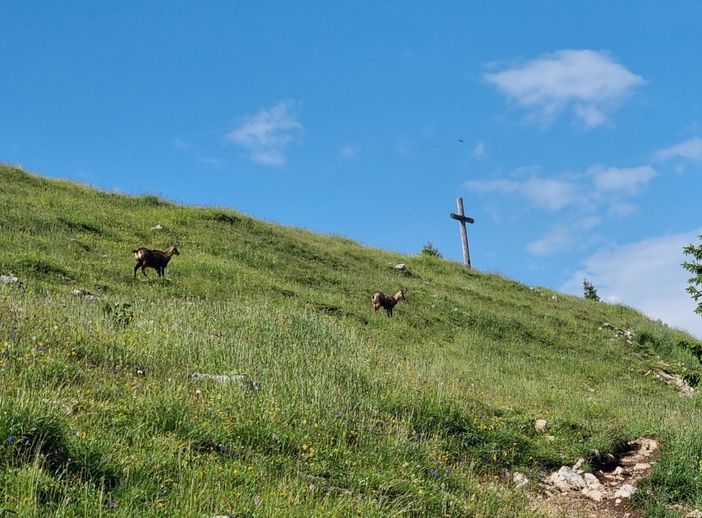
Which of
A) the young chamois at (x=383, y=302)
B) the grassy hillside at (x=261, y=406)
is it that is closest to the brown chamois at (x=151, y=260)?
the grassy hillside at (x=261, y=406)

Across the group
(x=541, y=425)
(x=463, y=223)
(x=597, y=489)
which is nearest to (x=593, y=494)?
(x=597, y=489)

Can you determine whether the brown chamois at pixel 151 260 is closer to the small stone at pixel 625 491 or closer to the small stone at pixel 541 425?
the small stone at pixel 541 425

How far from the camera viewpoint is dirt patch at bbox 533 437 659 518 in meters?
7.37

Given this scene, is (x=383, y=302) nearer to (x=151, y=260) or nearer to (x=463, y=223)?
(x=151, y=260)

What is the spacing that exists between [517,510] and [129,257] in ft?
50.3

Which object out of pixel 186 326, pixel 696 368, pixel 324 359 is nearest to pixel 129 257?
pixel 186 326

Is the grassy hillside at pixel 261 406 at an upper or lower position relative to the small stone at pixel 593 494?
upper

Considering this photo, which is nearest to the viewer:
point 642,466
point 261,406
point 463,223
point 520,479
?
point 261,406

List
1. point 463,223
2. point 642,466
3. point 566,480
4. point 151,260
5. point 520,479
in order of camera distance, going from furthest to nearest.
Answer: point 463,223 < point 151,260 < point 642,466 < point 566,480 < point 520,479

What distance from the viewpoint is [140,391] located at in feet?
21.9

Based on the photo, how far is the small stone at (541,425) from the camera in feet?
31.2

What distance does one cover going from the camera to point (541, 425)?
9648mm

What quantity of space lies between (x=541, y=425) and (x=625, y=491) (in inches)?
75.0

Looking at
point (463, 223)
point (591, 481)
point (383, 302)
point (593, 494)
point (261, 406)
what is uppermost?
point (463, 223)
